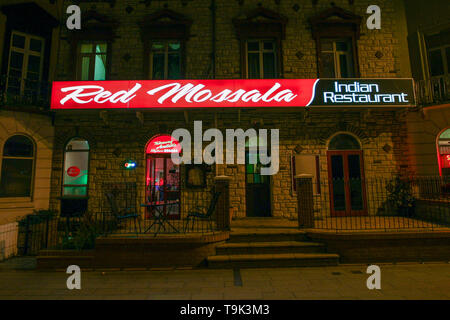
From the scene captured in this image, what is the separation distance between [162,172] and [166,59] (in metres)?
4.71

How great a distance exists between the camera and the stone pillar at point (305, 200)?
22.4 ft

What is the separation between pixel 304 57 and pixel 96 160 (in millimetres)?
9213

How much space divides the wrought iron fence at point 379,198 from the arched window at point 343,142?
1.31 m

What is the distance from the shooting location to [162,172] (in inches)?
369

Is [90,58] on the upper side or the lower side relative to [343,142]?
upper

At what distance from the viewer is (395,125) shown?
9.38 m

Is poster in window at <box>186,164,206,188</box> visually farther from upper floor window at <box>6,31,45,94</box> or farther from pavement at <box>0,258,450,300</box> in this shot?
upper floor window at <box>6,31,45,94</box>

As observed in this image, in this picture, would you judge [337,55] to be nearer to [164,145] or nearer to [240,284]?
[164,145]

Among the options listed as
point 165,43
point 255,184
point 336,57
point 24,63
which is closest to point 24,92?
point 24,63

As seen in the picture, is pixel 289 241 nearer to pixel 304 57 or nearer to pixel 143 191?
pixel 143 191

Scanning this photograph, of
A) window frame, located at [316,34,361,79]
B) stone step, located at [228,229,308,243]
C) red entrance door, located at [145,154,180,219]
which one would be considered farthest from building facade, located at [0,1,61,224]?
window frame, located at [316,34,361,79]

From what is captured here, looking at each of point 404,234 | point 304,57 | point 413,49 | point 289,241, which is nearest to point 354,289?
point 289,241

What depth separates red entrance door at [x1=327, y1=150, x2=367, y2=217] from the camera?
9.09m

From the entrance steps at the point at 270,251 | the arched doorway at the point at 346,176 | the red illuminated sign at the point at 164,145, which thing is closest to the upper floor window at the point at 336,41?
the arched doorway at the point at 346,176
